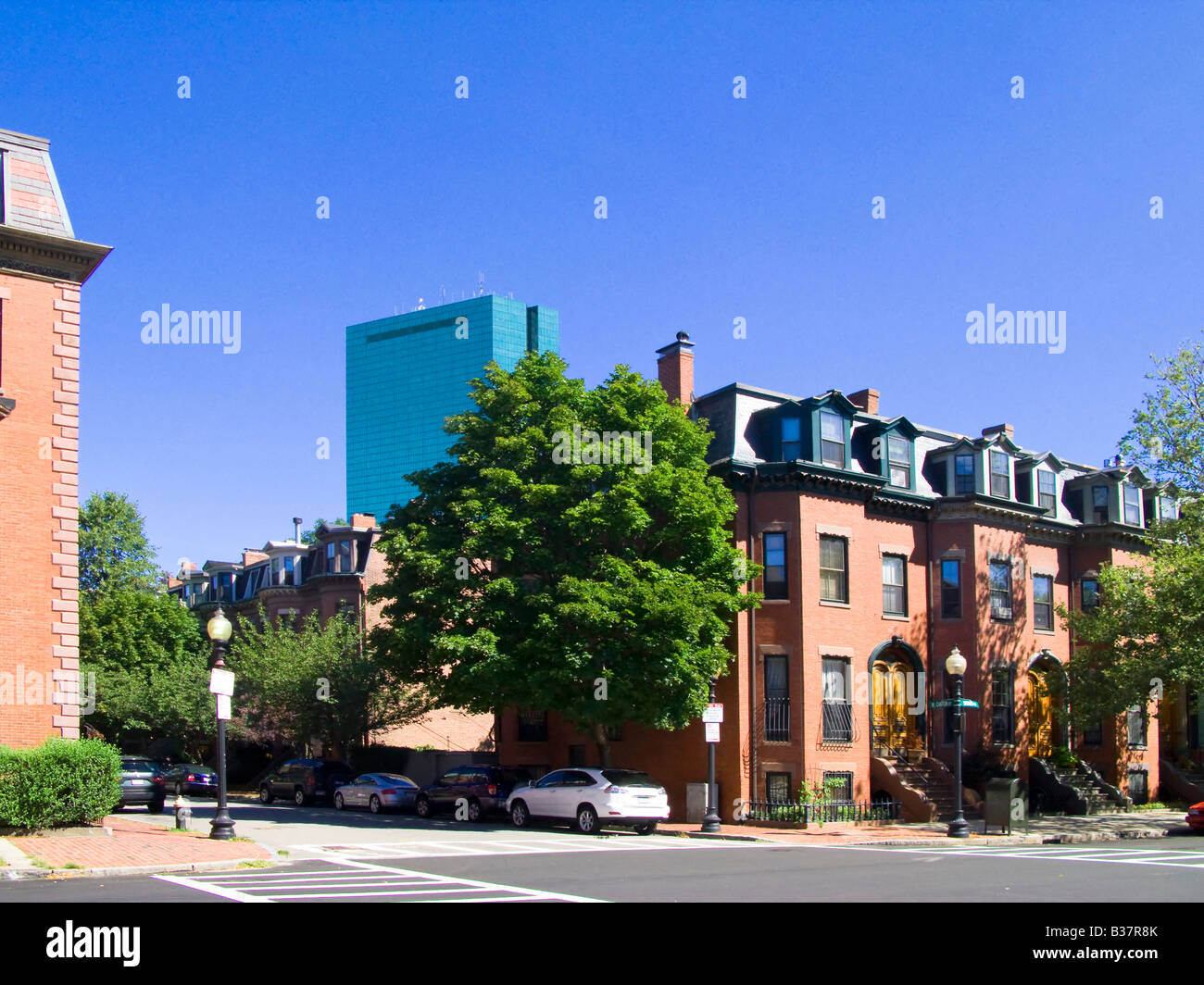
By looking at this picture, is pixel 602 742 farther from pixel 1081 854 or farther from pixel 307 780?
pixel 1081 854

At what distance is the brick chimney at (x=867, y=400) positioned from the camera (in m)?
37.1

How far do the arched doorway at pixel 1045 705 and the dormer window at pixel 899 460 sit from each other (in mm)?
7163

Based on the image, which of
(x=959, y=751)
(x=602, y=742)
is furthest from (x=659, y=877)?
(x=602, y=742)

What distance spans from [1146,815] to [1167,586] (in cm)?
737

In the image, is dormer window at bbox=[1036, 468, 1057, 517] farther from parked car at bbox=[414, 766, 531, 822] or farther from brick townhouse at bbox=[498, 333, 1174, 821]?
parked car at bbox=[414, 766, 531, 822]

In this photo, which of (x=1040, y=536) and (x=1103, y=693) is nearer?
(x=1103, y=693)

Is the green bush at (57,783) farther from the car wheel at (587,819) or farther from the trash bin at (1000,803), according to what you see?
the trash bin at (1000,803)

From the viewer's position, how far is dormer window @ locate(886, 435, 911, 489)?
116 ft

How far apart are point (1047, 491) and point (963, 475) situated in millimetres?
4230

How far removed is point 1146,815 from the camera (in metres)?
34.1

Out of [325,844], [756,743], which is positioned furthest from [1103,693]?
[325,844]

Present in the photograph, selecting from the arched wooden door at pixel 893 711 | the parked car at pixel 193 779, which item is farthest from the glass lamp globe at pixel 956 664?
the parked car at pixel 193 779

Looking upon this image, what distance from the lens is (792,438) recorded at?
3303cm
